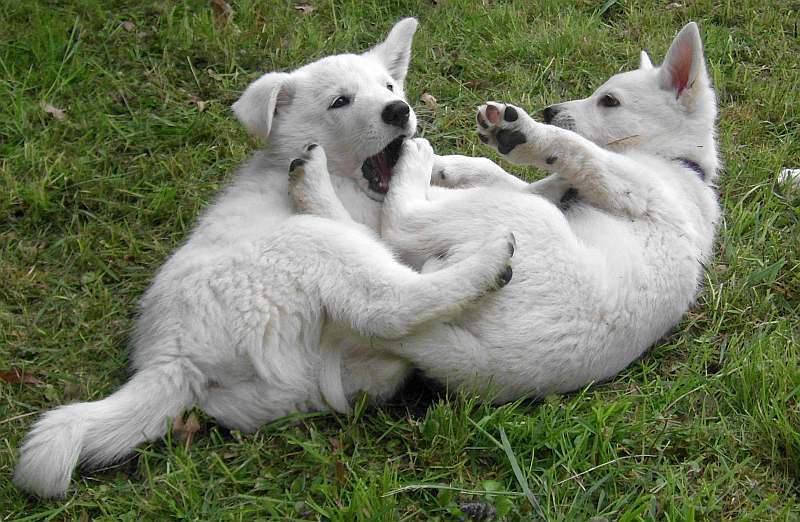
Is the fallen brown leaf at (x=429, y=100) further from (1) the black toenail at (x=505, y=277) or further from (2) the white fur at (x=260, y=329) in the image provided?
(1) the black toenail at (x=505, y=277)

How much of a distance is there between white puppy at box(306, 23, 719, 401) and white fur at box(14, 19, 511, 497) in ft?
0.55

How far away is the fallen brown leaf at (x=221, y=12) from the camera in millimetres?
6797

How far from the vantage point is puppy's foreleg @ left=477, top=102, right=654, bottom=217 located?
4320 millimetres

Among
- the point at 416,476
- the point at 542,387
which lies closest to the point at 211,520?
the point at 416,476

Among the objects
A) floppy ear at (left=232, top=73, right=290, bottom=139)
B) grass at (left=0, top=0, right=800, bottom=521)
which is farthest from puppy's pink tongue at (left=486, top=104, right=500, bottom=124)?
grass at (left=0, top=0, right=800, bottom=521)

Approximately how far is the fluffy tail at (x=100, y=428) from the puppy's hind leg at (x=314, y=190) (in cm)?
108

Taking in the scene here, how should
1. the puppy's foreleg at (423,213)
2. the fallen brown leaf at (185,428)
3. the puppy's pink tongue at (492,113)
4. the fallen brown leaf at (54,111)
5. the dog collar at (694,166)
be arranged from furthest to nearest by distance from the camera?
1. the fallen brown leaf at (54,111)
2. the dog collar at (694,166)
3. the puppy's pink tongue at (492,113)
4. the puppy's foreleg at (423,213)
5. the fallen brown leaf at (185,428)

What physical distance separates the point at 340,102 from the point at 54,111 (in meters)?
2.22

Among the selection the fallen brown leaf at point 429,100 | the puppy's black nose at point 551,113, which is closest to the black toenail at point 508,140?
the puppy's black nose at point 551,113

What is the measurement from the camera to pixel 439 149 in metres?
5.97

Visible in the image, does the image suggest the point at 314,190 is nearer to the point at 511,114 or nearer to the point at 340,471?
the point at 511,114

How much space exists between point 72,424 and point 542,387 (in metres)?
1.92

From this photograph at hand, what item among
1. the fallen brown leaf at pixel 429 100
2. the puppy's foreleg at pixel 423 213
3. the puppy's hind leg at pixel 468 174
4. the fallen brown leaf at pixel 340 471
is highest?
the puppy's foreleg at pixel 423 213

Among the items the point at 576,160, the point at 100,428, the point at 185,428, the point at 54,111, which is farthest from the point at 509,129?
the point at 54,111
